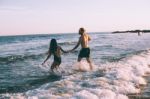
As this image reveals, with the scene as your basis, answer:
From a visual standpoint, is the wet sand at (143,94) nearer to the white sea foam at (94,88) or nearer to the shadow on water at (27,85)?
the white sea foam at (94,88)

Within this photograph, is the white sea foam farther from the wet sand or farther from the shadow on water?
the shadow on water

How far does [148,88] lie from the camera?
9469 millimetres

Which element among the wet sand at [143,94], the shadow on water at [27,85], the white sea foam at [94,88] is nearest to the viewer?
the white sea foam at [94,88]

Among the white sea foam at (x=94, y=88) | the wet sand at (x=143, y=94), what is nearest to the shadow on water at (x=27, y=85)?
the white sea foam at (x=94, y=88)

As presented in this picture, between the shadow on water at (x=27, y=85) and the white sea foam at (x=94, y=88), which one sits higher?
the white sea foam at (x=94, y=88)

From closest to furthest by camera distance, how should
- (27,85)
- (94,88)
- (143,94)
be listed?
1. (143,94)
2. (94,88)
3. (27,85)

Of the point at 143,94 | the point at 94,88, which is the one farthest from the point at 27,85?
the point at 143,94

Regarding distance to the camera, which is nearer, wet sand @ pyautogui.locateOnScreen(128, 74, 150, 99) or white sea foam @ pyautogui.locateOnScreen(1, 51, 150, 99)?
white sea foam @ pyautogui.locateOnScreen(1, 51, 150, 99)

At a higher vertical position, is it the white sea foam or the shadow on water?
the white sea foam

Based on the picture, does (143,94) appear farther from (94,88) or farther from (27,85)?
(27,85)

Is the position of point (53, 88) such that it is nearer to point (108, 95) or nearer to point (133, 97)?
point (108, 95)

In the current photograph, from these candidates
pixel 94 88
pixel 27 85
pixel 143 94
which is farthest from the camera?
pixel 27 85

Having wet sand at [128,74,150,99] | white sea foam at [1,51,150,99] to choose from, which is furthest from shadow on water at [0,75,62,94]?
wet sand at [128,74,150,99]

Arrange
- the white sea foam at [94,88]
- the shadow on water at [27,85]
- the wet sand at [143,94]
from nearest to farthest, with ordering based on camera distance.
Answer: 1. the white sea foam at [94,88]
2. the wet sand at [143,94]
3. the shadow on water at [27,85]
